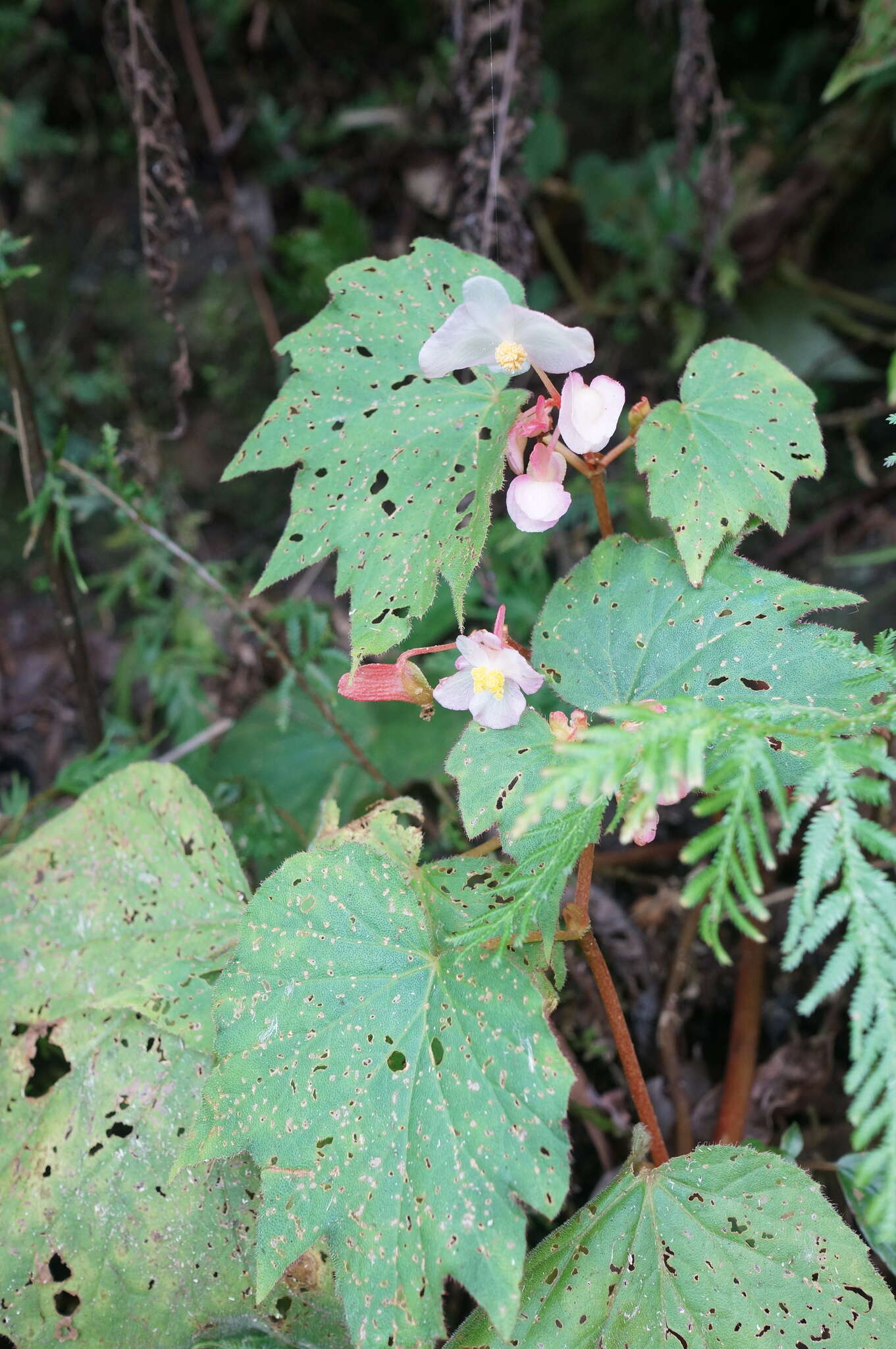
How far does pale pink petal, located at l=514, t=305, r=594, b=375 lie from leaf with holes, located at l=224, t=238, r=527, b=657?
125 millimetres

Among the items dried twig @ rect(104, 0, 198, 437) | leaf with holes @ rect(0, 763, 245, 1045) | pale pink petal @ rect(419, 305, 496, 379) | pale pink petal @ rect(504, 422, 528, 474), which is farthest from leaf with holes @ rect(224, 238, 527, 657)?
dried twig @ rect(104, 0, 198, 437)

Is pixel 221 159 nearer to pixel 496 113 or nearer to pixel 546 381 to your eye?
pixel 496 113

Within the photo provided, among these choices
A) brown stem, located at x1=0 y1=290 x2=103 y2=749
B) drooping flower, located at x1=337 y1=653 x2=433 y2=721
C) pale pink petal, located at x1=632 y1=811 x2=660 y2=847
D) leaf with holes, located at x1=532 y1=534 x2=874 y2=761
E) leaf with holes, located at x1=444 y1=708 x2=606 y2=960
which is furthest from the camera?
brown stem, located at x1=0 y1=290 x2=103 y2=749

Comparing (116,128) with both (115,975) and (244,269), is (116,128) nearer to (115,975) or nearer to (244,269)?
(244,269)

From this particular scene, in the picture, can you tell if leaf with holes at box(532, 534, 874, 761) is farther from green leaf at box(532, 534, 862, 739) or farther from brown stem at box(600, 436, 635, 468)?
brown stem at box(600, 436, 635, 468)

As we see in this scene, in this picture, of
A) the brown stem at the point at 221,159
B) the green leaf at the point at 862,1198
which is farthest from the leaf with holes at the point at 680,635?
the brown stem at the point at 221,159

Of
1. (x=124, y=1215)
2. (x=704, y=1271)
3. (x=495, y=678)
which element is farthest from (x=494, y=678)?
(x=124, y=1215)

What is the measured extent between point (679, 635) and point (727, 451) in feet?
0.80

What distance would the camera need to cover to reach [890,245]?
259 centimetres

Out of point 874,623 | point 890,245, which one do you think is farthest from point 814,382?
point 874,623

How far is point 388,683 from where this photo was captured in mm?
1206

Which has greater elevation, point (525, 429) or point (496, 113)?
point (496, 113)

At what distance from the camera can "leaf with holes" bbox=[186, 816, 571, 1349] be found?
0.93 m

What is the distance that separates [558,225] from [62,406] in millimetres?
1660
